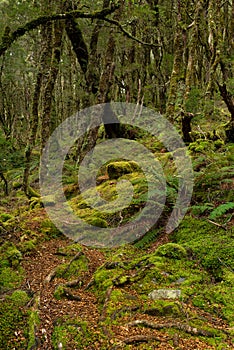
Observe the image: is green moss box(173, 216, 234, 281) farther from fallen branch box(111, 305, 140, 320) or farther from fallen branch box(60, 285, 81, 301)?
fallen branch box(60, 285, 81, 301)

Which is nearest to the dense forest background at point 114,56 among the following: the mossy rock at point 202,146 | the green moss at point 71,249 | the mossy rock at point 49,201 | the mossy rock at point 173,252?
the mossy rock at point 202,146

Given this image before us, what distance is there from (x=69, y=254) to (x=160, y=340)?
2.79 m

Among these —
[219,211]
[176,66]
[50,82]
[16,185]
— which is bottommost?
[16,185]

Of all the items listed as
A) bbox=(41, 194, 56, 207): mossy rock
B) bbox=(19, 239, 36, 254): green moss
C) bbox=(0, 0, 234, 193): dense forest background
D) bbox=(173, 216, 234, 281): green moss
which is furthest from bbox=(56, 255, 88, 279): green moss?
bbox=(41, 194, 56, 207): mossy rock

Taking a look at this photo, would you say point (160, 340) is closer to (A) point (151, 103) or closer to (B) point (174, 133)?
(B) point (174, 133)

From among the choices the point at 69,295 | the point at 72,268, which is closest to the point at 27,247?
the point at 72,268

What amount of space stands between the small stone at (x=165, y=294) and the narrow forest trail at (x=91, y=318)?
19 centimetres

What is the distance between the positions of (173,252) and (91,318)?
168cm

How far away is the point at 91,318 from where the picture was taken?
3645 millimetres

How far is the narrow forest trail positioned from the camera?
3.17 metres

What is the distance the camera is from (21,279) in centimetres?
456

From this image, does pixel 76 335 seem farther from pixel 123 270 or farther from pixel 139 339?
pixel 123 270

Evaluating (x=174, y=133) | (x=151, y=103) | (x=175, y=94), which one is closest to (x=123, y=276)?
(x=174, y=133)

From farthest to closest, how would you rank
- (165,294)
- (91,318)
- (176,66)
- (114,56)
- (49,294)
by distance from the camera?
(114,56) < (176,66) < (49,294) < (165,294) < (91,318)
